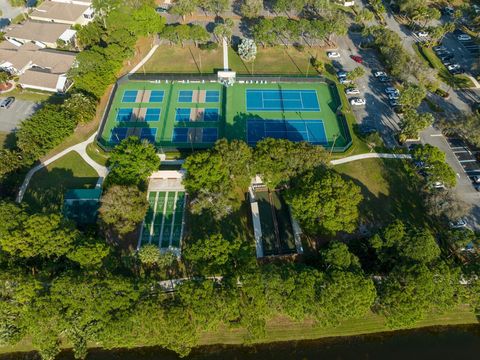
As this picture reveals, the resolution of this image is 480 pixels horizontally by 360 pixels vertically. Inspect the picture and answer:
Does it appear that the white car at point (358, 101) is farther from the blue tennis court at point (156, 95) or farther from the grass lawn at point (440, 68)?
the blue tennis court at point (156, 95)

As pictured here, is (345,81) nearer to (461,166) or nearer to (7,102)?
(461,166)

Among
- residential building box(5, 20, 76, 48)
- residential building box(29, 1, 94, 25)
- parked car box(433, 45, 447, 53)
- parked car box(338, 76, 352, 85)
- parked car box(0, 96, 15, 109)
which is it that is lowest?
parked car box(0, 96, 15, 109)

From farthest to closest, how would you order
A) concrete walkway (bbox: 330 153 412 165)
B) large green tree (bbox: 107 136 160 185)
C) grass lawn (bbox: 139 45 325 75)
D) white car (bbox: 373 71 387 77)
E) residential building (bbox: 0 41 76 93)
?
grass lawn (bbox: 139 45 325 75) → white car (bbox: 373 71 387 77) → residential building (bbox: 0 41 76 93) → concrete walkway (bbox: 330 153 412 165) → large green tree (bbox: 107 136 160 185)

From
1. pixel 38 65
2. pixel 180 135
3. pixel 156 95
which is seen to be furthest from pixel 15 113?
pixel 180 135

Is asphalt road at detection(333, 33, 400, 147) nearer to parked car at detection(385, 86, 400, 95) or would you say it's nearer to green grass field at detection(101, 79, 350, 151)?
parked car at detection(385, 86, 400, 95)

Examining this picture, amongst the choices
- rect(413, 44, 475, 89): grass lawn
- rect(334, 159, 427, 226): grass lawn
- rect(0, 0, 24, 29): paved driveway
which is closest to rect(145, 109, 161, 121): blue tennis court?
rect(334, 159, 427, 226): grass lawn

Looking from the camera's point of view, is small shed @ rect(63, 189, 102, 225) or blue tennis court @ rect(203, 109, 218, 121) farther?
blue tennis court @ rect(203, 109, 218, 121)
